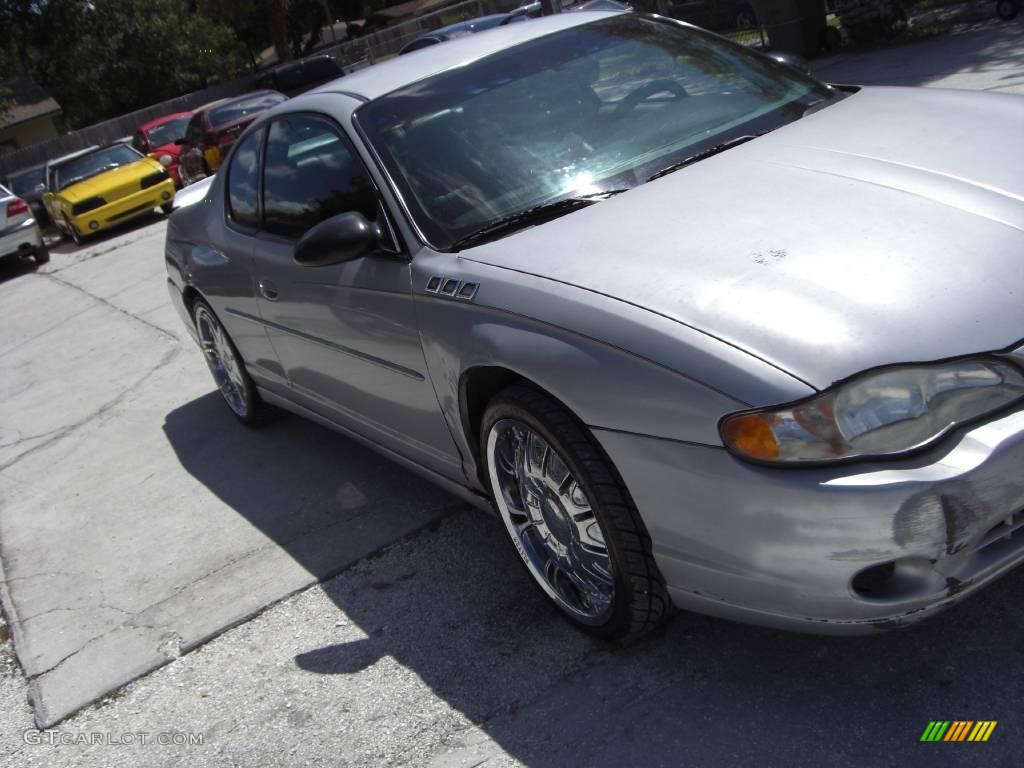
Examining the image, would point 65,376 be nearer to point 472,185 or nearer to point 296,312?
point 296,312

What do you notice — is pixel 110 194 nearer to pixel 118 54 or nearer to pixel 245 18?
pixel 245 18

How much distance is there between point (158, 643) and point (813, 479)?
2.65 m

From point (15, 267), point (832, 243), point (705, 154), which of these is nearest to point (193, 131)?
point (15, 267)

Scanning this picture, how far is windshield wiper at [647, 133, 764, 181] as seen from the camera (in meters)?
3.68

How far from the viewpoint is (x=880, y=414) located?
253 cm

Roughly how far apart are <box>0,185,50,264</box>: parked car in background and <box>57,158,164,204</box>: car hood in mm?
869

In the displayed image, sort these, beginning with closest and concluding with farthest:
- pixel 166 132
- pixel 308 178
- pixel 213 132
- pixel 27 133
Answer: pixel 308 178 → pixel 213 132 → pixel 166 132 → pixel 27 133

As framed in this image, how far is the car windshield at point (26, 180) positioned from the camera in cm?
2188

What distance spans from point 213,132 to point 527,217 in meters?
16.1

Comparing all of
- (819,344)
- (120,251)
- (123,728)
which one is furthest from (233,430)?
(120,251)

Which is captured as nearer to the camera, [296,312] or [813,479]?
[813,479]

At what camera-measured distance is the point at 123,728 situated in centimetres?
368

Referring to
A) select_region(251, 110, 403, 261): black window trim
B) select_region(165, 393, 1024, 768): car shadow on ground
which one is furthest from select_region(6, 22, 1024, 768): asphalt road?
select_region(251, 110, 403, 261): black window trim

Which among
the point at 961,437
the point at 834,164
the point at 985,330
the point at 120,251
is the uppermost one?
the point at 834,164
